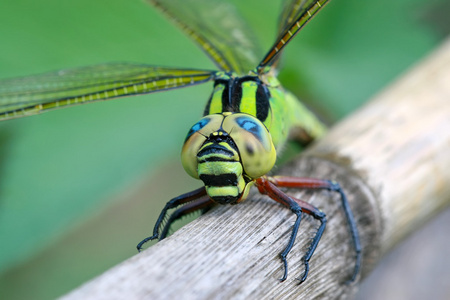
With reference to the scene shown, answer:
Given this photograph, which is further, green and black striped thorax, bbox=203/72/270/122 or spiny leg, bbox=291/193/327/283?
green and black striped thorax, bbox=203/72/270/122

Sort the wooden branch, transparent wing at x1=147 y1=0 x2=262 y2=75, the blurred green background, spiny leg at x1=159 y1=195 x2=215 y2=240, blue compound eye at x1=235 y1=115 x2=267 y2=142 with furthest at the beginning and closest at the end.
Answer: transparent wing at x1=147 y1=0 x2=262 y2=75 → the blurred green background → spiny leg at x1=159 y1=195 x2=215 y2=240 → blue compound eye at x1=235 y1=115 x2=267 y2=142 → the wooden branch

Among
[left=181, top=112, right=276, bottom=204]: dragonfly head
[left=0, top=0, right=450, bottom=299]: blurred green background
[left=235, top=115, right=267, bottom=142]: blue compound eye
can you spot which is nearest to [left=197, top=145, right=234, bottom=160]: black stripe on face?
[left=181, top=112, right=276, bottom=204]: dragonfly head

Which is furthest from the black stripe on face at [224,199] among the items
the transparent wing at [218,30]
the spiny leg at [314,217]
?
the transparent wing at [218,30]

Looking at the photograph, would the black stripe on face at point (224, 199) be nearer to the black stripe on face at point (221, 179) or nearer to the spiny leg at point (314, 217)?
the black stripe on face at point (221, 179)

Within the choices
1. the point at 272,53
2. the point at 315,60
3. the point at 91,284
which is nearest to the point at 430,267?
the point at 315,60

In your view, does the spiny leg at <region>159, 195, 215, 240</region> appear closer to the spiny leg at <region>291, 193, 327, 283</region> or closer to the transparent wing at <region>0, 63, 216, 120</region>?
the spiny leg at <region>291, 193, 327, 283</region>

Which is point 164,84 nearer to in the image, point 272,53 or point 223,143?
point 272,53
